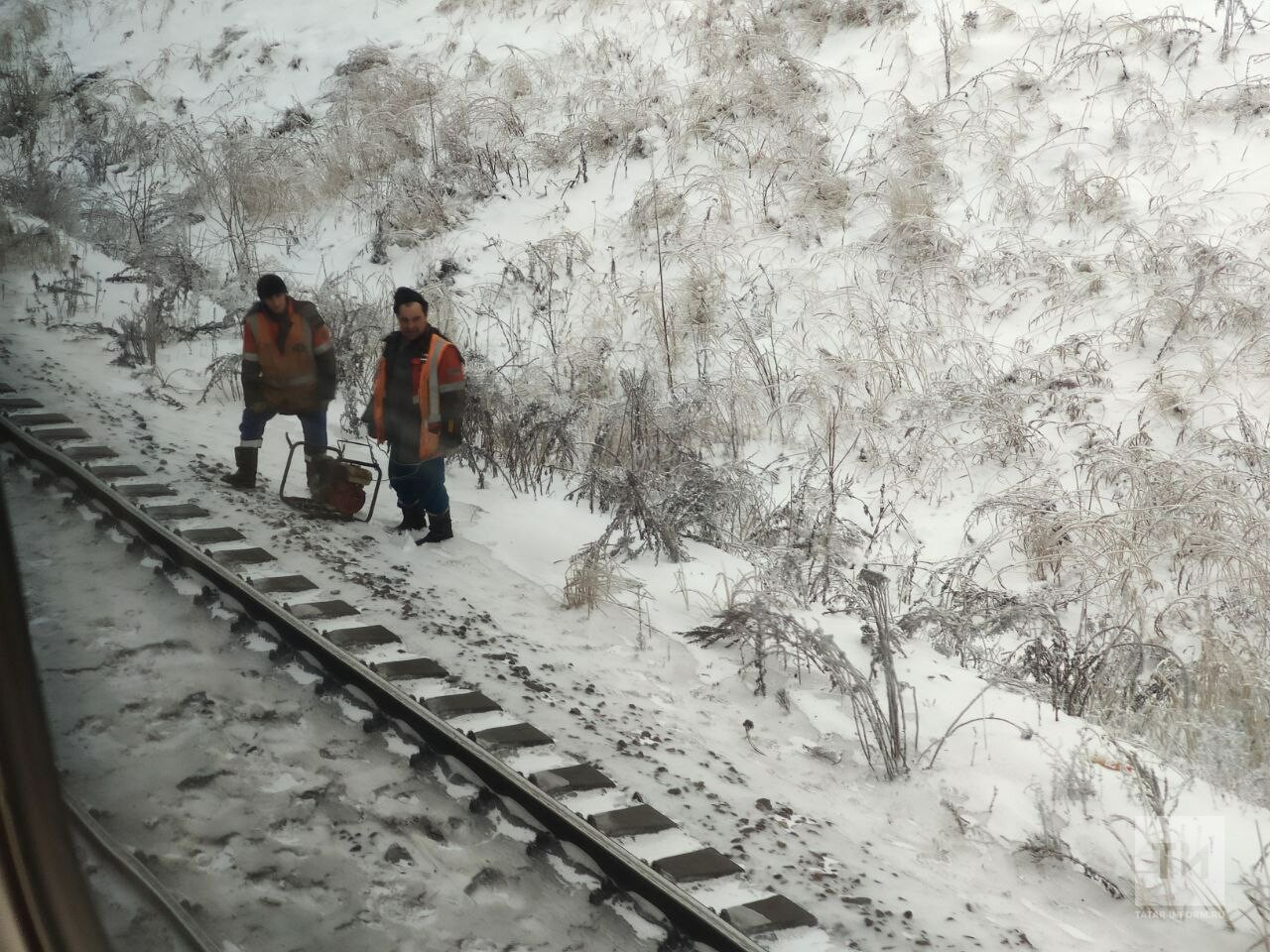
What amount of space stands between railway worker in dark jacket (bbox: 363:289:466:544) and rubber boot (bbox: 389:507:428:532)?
3.5 inches

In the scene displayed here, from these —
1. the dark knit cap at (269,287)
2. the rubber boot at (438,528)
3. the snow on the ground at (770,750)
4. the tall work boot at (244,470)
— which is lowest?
the snow on the ground at (770,750)

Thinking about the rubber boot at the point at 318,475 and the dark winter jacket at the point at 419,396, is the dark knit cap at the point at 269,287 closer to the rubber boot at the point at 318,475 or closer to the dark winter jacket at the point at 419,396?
the dark winter jacket at the point at 419,396

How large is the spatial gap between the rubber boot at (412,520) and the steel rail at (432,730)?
5.14 ft

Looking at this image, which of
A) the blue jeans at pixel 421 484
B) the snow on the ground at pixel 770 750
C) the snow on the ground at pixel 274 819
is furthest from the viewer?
the blue jeans at pixel 421 484

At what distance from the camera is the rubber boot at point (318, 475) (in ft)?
19.9

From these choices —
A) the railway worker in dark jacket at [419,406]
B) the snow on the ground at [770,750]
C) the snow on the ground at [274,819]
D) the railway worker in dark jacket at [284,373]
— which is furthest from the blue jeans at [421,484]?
the snow on the ground at [274,819]

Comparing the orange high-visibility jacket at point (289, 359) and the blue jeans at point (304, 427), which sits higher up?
the orange high-visibility jacket at point (289, 359)

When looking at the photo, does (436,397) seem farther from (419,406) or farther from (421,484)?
(421,484)

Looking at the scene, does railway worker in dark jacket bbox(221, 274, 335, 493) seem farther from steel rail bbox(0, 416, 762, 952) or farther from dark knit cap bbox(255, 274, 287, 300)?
steel rail bbox(0, 416, 762, 952)

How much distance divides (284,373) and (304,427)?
1.44 ft

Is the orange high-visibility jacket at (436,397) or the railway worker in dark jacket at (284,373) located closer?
the orange high-visibility jacket at (436,397)

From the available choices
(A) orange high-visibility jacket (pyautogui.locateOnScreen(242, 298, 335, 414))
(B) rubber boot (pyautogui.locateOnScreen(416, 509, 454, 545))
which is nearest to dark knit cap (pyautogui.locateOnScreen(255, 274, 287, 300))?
(A) orange high-visibility jacket (pyautogui.locateOnScreen(242, 298, 335, 414))

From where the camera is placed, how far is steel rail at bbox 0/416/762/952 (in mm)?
2760

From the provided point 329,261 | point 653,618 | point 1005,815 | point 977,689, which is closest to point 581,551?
point 653,618
